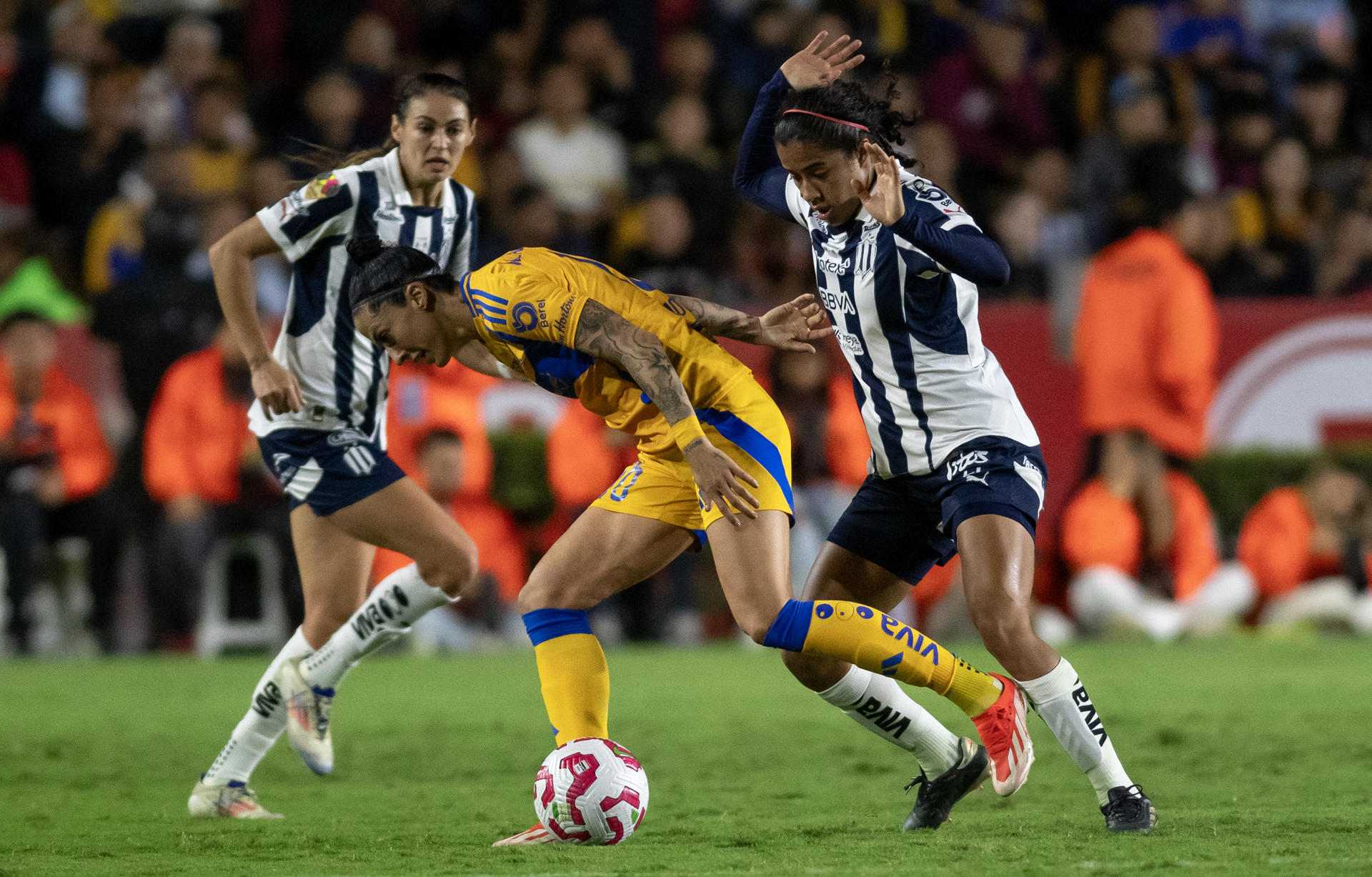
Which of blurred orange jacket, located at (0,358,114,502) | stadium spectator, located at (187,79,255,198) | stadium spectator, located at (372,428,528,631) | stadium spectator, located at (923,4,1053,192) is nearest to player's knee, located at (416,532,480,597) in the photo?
stadium spectator, located at (372,428,528,631)

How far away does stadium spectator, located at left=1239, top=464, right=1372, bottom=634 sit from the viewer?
10953 millimetres

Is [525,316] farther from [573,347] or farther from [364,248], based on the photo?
[364,248]

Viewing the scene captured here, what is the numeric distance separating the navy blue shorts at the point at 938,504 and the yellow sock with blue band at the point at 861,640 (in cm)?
36

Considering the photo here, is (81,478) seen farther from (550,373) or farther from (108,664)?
(550,373)

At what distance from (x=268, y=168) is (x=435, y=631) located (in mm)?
3398

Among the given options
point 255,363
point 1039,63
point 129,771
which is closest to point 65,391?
point 129,771

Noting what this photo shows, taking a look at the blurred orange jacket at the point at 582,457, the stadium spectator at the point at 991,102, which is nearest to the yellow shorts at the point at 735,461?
the blurred orange jacket at the point at 582,457

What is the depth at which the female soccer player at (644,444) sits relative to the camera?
4.77m

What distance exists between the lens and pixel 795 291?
1203 cm

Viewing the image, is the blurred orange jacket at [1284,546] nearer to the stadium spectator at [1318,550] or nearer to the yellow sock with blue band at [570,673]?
the stadium spectator at [1318,550]

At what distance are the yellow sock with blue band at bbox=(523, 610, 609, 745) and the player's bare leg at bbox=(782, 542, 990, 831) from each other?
0.59 m

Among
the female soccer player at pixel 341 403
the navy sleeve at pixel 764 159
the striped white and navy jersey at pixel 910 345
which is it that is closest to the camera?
the striped white and navy jersey at pixel 910 345

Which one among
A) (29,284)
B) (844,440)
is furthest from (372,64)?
(844,440)

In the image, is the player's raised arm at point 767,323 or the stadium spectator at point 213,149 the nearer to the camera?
the player's raised arm at point 767,323
